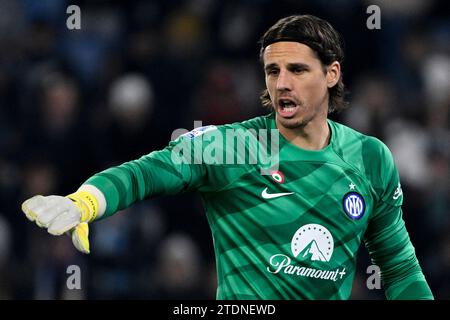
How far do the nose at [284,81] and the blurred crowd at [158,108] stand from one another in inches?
142

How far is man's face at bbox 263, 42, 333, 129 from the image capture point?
15.0ft

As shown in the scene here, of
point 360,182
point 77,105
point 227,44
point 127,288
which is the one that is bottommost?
point 127,288

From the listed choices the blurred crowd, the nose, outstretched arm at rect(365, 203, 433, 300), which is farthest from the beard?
the blurred crowd

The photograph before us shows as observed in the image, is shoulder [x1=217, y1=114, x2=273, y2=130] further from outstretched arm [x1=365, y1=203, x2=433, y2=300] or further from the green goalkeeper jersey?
outstretched arm [x1=365, y1=203, x2=433, y2=300]

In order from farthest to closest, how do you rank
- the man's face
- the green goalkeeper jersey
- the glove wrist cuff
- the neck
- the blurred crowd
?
the blurred crowd → the neck → the man's face → the green goalkeeper jersey → the glove wrist cuff

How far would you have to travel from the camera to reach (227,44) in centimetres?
987

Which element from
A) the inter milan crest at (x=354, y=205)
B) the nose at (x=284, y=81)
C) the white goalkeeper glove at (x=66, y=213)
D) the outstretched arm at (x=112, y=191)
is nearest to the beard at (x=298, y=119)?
the nose at (x=284, y=81)

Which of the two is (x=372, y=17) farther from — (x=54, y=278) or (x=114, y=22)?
(x=54, y=278)

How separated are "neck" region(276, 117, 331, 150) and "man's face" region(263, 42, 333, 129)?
3 centimetres

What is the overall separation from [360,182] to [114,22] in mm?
5637

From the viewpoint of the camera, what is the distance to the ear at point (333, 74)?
4824 millimetres
